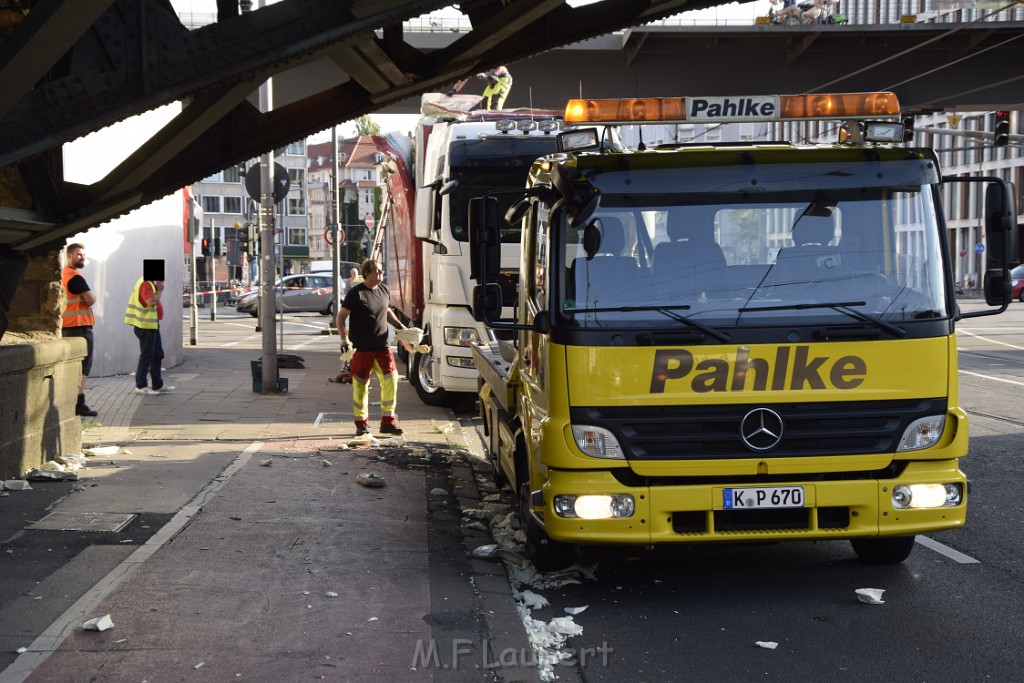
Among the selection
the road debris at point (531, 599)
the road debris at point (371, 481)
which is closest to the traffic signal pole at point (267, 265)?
the road debris at point (371, 481)

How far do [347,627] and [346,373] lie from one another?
1345 cm

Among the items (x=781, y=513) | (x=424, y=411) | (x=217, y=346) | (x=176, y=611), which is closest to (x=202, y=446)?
(x=424, y=411)

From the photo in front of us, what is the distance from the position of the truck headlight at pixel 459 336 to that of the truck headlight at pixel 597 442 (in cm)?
814

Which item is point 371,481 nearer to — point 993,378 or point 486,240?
point 486,240

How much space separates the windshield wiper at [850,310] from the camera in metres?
6.30

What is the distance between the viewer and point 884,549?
277 inches

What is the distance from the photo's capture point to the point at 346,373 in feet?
63.0

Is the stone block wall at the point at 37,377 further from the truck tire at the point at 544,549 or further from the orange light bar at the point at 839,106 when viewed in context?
the orange light bar at the point at 839,106

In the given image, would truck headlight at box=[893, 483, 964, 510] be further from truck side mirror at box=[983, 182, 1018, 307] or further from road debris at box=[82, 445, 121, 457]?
road debris at box=[82, 445, 121, 457]

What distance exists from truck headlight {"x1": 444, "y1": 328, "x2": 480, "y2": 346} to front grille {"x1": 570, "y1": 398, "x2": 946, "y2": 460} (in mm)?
8195

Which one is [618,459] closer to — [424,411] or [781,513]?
[781,513]

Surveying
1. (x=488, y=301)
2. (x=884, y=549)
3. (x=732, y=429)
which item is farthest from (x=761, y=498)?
(x=488, y=301)

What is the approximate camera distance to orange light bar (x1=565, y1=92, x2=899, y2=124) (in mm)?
7180

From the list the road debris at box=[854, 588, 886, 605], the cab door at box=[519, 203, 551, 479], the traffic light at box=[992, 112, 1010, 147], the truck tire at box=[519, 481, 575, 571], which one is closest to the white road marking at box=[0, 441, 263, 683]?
the truck tire at box=[519, 481, 575, 571]
